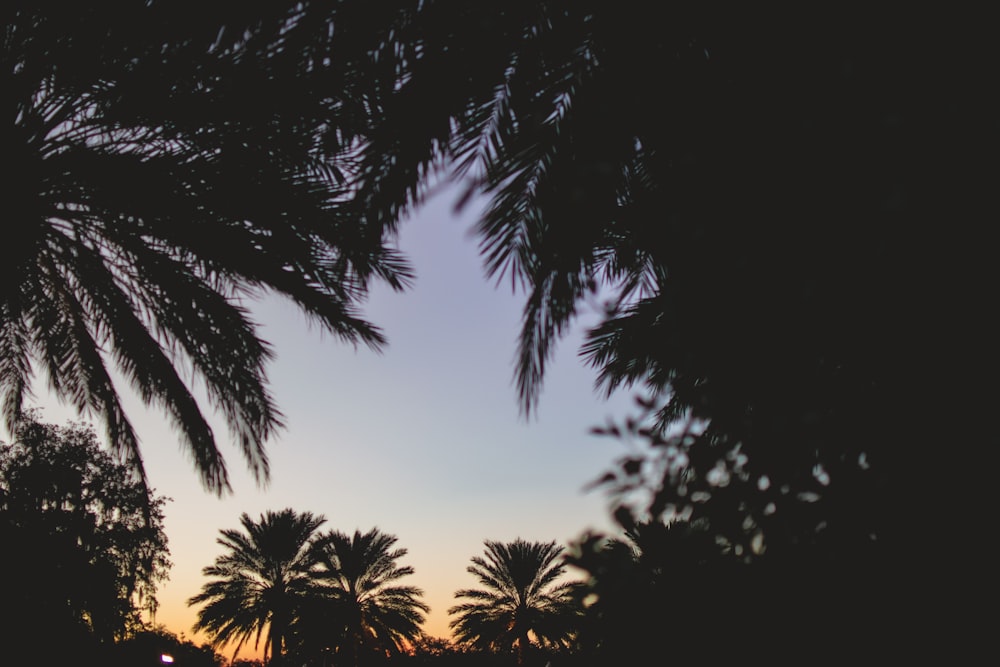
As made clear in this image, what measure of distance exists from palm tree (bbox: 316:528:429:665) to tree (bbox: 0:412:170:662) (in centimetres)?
563

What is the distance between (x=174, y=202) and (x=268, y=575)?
17437 millimetres

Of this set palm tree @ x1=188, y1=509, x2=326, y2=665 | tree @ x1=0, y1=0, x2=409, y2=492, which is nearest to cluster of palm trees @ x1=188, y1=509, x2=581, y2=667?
palm tree @ x1=188, y1=509, x2=326, y2=665

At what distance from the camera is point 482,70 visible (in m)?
3.13

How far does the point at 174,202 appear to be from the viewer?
4391 millimetres

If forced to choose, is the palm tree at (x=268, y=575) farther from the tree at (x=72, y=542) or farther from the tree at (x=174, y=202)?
the tree at (x=174, y=202)

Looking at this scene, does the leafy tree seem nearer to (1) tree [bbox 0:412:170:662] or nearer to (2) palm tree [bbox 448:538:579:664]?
(1) tree [bbox 0:412:170:662]

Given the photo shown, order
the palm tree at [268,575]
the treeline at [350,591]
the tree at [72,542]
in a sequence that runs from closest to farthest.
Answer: the treeline at [350,591] < the tree at [72,542] < the palm tree at [268,575]

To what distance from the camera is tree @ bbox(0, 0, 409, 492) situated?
3.56 m

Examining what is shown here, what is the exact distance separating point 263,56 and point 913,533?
Answer: 12.7 ft

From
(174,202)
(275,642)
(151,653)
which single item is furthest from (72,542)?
(174,202)

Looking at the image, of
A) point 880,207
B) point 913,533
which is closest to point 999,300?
point 880,207

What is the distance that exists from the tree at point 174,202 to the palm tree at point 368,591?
14.5 metres

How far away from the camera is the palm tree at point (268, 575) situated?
17688mm

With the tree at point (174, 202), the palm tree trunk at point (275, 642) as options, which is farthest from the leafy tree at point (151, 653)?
the tree at point (174, 202)
